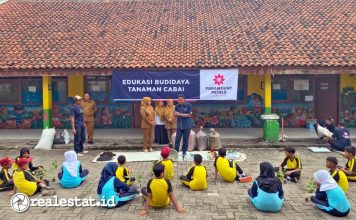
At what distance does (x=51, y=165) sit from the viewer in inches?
335

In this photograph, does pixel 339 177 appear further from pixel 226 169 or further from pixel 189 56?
pixel 189 56

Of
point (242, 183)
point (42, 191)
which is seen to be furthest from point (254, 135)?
point (42, 191)

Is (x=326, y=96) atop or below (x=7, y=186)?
atop

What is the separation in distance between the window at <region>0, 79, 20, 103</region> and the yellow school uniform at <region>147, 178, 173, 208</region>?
11.1m

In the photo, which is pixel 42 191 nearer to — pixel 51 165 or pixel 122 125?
pixel 51 165

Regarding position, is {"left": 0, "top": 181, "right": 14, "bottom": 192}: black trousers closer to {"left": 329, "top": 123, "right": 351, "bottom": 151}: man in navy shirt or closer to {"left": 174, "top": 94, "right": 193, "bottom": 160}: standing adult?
{"left": 174, "top": 94, "right": 193, "bottom": 160}: standing adult

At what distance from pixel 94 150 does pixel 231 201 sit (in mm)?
5984

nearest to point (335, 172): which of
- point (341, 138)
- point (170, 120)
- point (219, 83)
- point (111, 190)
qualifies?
point (111, 190)

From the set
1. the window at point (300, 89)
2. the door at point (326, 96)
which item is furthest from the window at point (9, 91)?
the door at point (326, 96)

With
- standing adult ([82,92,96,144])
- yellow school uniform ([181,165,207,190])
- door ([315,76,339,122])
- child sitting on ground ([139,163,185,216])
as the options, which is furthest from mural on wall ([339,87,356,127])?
child sitting on ground ([139,163,185,216])

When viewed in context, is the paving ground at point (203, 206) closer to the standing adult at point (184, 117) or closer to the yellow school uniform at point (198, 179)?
the yellow school uniform at point (198, 179)

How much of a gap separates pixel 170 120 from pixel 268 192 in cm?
538

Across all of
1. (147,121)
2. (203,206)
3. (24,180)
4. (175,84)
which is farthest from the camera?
(175,84)

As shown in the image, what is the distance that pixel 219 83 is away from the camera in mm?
10805
